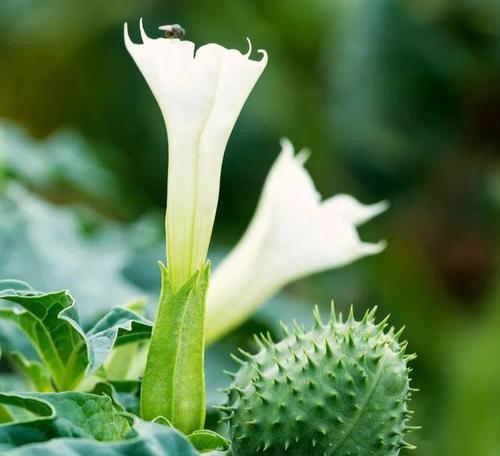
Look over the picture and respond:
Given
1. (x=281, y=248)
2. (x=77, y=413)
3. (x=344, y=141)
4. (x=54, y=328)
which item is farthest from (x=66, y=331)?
(x=344, y=141)

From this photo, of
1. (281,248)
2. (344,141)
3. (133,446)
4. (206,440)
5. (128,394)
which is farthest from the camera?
(344,141)

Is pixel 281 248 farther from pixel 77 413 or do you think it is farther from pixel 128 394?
pixel 77 413

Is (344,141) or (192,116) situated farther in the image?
(344,141)

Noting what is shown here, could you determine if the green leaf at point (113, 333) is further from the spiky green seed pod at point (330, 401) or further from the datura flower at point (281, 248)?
the datura flower at point (281, 248)

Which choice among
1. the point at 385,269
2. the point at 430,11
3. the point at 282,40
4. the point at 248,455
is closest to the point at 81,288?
the point at 248,455

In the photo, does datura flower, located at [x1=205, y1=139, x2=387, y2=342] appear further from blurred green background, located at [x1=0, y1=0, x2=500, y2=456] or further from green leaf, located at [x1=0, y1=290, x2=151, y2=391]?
blurred green background, located at [x1=0, y1=0, x2=500, y2=456]

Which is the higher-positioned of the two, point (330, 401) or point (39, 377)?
point (39, 377)

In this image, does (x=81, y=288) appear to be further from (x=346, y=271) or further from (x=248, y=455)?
(x=346, y=271)
